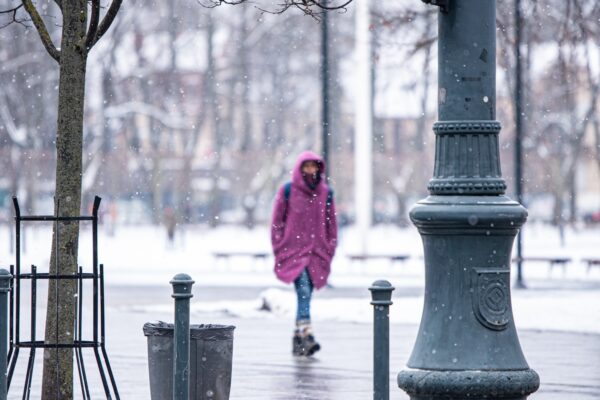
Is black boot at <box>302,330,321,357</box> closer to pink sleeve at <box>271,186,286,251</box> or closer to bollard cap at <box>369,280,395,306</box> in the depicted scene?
pink sleeve at <box>271,186,286,251</box>

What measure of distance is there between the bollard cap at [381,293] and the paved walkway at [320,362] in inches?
119

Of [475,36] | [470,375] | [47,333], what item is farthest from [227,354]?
[475,36]

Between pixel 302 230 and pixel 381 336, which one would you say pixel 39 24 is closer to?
pixel 381 336

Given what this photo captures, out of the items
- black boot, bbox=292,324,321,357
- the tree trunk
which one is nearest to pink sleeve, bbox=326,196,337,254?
black boot, bbox=292,324,321,357

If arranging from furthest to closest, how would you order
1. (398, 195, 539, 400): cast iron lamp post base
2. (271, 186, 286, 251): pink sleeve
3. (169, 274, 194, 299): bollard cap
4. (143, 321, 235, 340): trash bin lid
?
(271, 186, 286, 251): pink sleeve, (143, 321, 235, 340): trash bin lid, (169, 274, 194, 299): bollard cap, (398, 195, 539, 400): cast iron lamp post base

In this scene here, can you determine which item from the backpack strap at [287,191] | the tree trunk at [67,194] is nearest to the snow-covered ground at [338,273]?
the backpack strap at [287,191]

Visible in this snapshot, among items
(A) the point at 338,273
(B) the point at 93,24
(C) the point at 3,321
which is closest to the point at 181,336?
(C) the point at 3,321

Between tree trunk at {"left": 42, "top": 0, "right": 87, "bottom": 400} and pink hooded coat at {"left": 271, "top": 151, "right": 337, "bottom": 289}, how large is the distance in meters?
4.35

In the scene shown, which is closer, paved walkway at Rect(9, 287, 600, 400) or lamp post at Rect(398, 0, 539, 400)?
lamp post at Rect(398, 0, 539, 400)

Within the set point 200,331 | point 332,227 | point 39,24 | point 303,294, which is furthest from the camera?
point 332,227

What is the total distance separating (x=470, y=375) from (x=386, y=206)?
84.8 m

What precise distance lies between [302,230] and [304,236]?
0.22ft

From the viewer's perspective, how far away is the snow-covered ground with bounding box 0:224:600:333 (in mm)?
18078

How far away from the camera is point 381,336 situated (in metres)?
7.33
